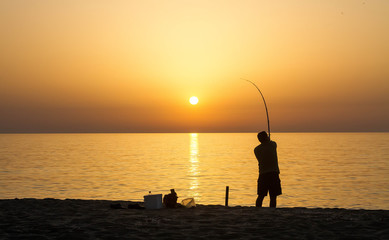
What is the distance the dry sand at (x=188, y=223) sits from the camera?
8180mm

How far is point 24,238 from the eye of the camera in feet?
26.2

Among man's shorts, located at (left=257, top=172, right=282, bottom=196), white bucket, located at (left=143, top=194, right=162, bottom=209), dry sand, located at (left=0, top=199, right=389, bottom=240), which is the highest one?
man's shorts, located at (left=257, top=172, right=282, bottom=196)

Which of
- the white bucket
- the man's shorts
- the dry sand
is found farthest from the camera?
the man's shorts

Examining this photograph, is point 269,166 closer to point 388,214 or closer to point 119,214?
point 388,214

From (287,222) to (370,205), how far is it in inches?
746

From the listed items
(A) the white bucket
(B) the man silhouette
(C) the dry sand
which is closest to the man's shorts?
(B) the man silhouette

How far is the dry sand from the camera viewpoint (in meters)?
8.18

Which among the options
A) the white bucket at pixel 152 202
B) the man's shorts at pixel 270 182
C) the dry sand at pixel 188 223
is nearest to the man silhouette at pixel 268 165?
the man's shorts at pixel 270 182

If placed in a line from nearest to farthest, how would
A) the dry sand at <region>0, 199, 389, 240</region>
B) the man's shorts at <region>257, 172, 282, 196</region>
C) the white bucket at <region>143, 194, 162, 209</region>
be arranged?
the dry sand at <region>0, 199, 389, 240</region>
the white bucket at <region>143, 194, 162, 209</region>
the man's shorts at <region>257, 172, 282, 196</region>

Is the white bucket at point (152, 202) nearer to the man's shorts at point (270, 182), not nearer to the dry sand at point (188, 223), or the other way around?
the dry sand at point (188, 223)

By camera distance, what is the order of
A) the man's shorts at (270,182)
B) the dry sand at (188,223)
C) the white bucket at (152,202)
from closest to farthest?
the dry sand at (188,223) → the white bucket at (152,202) → the man's shorts at (270,182)

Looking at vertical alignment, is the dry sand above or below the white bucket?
below

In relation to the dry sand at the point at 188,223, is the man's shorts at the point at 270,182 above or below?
above

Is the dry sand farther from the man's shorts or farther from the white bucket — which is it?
the man's shorts
